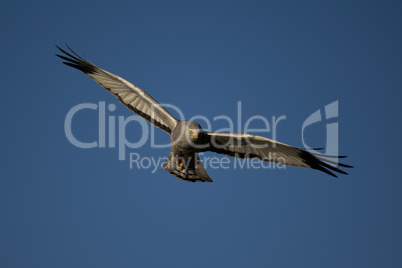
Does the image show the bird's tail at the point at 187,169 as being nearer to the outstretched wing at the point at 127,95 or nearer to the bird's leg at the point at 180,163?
the bird's leg at the point at 180,163

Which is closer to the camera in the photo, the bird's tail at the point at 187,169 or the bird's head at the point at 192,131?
the bird's head at the point at 192,131

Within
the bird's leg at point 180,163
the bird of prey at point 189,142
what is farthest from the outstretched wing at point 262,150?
the bird's leg at point 180,163

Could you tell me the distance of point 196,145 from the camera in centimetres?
1069

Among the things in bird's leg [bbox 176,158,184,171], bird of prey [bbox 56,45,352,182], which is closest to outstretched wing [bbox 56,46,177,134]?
bird of prey [bbox 56,45,352,182]

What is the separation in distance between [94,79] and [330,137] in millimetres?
6461

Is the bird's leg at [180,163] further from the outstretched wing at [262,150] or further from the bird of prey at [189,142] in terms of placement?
the outstretched wing at [262,150]

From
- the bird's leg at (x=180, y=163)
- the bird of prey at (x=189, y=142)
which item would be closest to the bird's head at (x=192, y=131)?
the bird of prey at (x=189, y=142)

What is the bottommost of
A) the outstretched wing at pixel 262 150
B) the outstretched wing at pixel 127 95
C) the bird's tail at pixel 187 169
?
the bird's tail at pixel 187 169

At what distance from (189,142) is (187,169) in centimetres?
114

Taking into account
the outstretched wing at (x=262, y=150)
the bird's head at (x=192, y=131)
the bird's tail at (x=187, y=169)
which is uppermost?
the bird's head at (x=192, y=131)

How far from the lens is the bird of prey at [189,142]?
10.4m

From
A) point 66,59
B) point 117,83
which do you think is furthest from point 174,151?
point 66,59

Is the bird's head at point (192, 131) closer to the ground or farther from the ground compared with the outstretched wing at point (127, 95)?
closer to the ground

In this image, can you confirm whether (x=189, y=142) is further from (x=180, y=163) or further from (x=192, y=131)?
(x=180, y=163)
